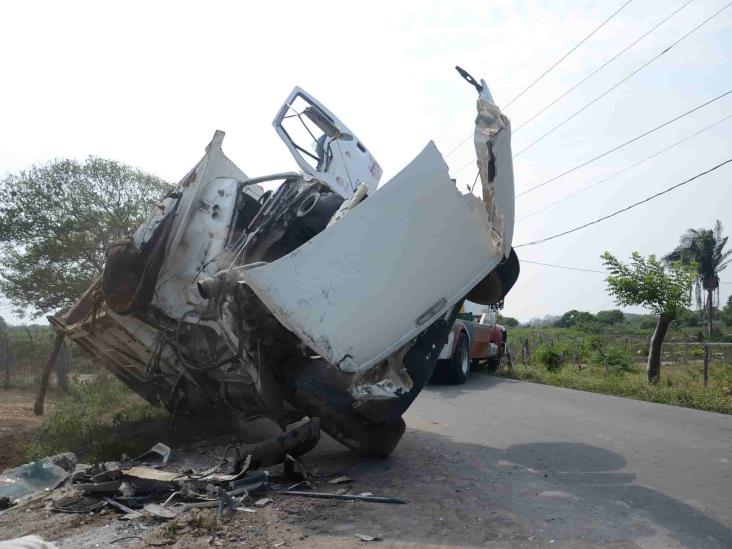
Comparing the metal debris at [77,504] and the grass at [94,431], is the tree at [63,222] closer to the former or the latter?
the grass at [94,431]

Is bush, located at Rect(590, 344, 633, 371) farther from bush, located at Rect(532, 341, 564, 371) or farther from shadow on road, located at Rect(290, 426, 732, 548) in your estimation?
shadow on road, located at Rect(290, 426, 732, 548)

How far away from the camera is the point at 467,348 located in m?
12.3

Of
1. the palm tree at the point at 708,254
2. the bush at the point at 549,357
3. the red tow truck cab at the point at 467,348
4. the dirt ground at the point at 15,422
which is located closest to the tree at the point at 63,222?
the dirt ground at the point at 15,422

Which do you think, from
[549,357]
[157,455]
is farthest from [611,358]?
[157,455]

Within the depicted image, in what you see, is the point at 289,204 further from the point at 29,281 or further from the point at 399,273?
the point at 29,281

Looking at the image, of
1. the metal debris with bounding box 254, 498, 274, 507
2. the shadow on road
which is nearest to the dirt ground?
the metal debris with bounding box 254, 498, 274, 507

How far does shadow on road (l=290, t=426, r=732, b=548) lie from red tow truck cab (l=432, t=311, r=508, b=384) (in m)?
4.60

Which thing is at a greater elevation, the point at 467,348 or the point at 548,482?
the point at 467,348

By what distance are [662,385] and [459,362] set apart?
353cm

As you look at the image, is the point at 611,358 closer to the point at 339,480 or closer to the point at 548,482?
the point at 548,482

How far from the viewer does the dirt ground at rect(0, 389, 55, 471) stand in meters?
7.30

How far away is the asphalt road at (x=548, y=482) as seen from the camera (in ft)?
11.4

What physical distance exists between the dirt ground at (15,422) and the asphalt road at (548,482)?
391 centimetres

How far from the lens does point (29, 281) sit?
15.8 m
